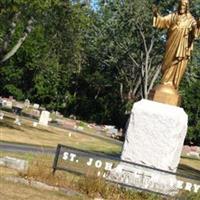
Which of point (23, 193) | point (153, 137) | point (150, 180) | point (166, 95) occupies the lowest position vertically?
point (23, 193)

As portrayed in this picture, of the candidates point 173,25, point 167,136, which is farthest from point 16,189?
point 173,25

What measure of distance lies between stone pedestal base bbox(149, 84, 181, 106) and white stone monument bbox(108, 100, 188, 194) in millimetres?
344

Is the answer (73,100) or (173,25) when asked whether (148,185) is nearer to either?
(173,25)

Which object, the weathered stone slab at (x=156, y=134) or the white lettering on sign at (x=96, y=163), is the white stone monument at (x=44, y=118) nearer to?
the weathered stone slab at (x=156, y=134)

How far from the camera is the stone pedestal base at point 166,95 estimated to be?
55.3ft

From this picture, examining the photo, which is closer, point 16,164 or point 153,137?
point 153,137

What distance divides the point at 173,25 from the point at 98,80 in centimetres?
6646

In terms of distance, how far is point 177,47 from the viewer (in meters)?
17.3

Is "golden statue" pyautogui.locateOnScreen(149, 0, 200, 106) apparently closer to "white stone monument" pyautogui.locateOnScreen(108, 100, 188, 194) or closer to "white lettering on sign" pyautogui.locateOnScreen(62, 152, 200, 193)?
"white stone monument" pyautogui.locateOnScreen(108, 100, 188, 194)

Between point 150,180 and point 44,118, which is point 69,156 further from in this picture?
point 44,118

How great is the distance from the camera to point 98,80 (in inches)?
3300

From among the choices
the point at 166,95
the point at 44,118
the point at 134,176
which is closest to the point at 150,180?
the point at 134,176

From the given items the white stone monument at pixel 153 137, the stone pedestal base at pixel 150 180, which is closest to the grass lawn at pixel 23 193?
the stone pedestal base at pixel 150 180

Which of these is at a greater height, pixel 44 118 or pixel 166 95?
pixel 166 95
